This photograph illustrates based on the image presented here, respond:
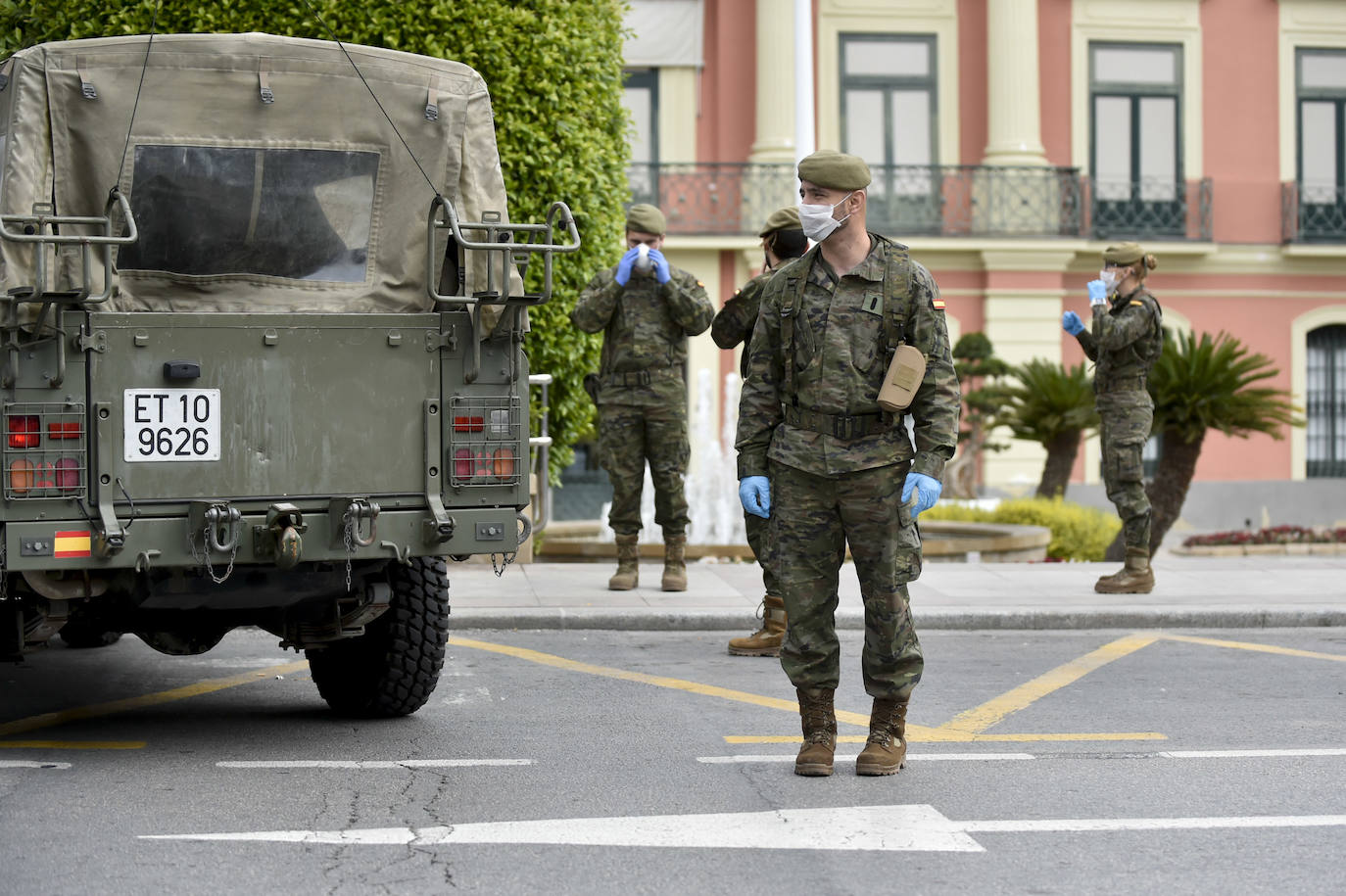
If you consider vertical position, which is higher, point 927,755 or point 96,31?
point 96,31

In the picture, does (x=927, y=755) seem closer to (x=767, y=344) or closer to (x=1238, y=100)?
(x=767, y=344)

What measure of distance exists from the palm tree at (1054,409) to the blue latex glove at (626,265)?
24.1ft

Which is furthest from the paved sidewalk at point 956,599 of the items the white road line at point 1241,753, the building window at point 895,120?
the building window at point 895,120

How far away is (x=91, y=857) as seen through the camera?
4965 mm

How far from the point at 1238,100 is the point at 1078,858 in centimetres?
2300

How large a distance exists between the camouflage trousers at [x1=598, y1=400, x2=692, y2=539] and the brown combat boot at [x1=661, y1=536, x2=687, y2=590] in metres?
0.48

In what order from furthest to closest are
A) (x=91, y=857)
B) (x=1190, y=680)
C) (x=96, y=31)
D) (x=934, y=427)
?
(x=96, y=31), (x=1190, y=680), (x=934, y=427), (x=91, y=857)

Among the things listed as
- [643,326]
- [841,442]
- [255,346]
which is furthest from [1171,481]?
[255,346]

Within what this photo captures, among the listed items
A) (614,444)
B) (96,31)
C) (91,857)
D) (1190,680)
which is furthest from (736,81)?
(91,857)

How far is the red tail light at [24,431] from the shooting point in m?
5.89

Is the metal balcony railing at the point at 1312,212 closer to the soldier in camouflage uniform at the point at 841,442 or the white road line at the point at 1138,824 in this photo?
the soldier in camouflage uniform at the point at 841,442

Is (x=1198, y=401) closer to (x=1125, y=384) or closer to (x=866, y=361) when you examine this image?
(x=1125, y=384)

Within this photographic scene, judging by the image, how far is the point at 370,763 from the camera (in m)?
6.29

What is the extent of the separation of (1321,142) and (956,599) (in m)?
18.0
